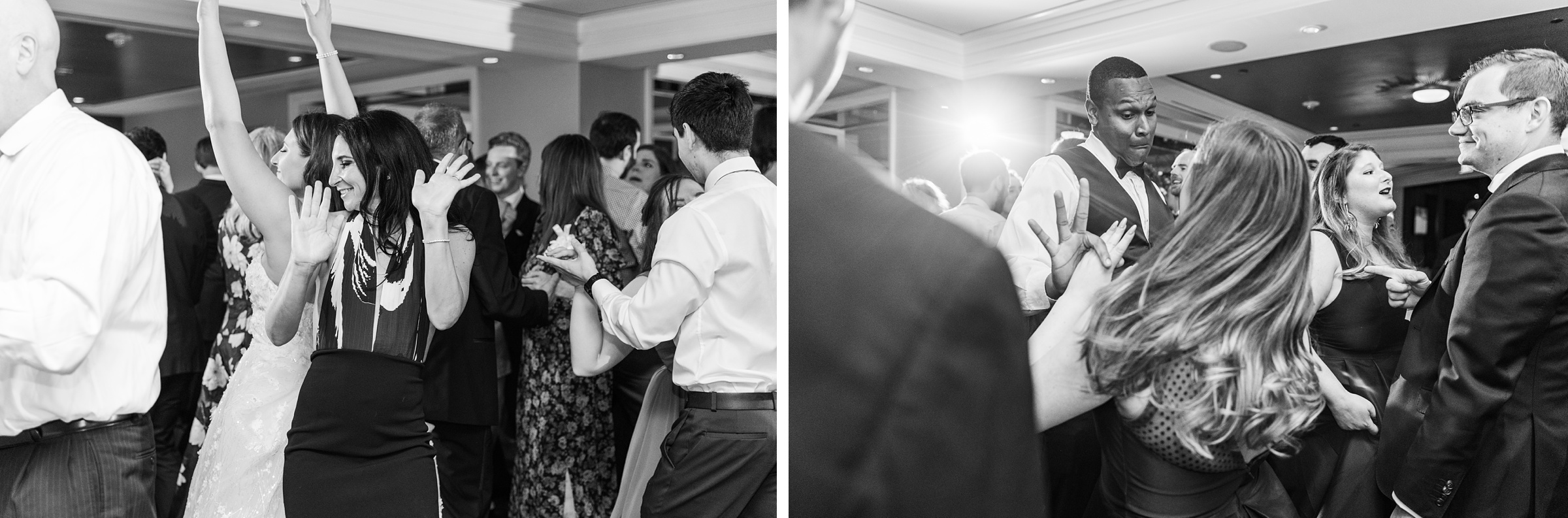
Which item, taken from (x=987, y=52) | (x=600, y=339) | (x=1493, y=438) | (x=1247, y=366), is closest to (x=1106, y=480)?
(x=1247, y=366)

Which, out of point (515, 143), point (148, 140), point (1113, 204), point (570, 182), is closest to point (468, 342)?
point (570, 182)

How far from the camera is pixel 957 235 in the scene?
5.68 feet

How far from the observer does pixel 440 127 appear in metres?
2.99

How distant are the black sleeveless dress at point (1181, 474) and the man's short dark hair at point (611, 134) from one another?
2.66m

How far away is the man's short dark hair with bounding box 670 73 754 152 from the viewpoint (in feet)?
7.25

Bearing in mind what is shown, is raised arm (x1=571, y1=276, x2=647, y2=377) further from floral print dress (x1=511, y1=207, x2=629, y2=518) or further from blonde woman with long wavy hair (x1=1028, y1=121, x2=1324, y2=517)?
blonde woman with long wavy hair (x1=1028, y1=121, x2=1324, y2=517)

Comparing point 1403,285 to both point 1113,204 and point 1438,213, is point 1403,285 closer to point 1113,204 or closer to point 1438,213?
point 1438,213

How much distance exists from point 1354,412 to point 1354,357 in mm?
83

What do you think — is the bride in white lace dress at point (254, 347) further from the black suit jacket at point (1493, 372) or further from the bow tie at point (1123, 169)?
the black suit jacket at point (1493, 372)

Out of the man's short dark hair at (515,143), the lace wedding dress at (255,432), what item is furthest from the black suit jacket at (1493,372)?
the man's short dark hair at (515,143)

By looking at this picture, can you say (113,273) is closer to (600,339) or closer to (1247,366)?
(600,339)

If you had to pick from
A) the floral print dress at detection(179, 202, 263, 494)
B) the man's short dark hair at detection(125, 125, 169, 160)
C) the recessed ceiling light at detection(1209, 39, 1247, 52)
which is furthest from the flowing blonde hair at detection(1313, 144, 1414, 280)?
the man's short dark hair at detection(125, 125, 169, 160)

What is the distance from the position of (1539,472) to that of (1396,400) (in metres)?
0.22

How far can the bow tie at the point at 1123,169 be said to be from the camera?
1.48 meters
